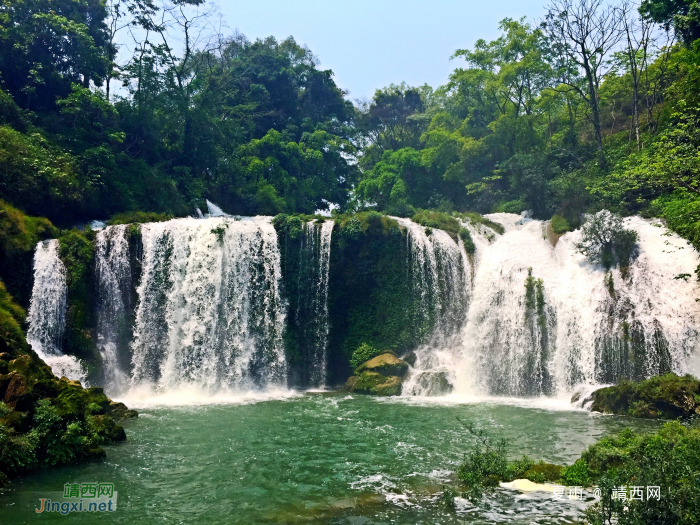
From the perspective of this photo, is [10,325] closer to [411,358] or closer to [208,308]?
[208,308]

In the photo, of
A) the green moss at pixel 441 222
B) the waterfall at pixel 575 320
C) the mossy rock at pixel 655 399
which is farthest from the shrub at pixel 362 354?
the mossy rock at pixel 655 399

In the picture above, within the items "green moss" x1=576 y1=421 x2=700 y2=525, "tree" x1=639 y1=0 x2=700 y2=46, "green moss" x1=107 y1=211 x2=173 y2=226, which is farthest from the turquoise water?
"tree" x1=639 y1=0 x2=700 y2=46

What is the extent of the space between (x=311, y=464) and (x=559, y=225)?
61.7 feet

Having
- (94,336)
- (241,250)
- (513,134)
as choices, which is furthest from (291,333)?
(513,134)

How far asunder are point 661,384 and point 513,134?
83.1ft

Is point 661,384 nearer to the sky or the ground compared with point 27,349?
nearer to the ground

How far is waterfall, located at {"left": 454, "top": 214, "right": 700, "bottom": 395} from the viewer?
17250mm

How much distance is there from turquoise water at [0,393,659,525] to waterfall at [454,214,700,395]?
3113 millimetres

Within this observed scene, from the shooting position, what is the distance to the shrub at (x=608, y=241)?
790 inches

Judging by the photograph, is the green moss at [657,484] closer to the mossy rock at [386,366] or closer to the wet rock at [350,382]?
the mossy rock at [386,366]

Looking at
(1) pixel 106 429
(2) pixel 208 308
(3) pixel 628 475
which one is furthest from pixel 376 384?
(3) pixel 628 475

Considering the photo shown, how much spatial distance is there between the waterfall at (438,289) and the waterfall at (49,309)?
43.8 feet

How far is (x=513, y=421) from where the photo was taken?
1375 centimetres

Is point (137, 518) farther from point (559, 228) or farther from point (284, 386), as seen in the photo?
point (559, 228)
